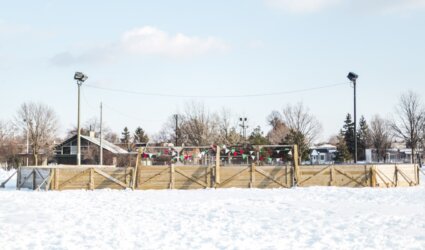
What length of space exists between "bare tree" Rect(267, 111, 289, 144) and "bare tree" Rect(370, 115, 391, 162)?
15281 millimetres

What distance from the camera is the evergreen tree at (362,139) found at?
3093 inches

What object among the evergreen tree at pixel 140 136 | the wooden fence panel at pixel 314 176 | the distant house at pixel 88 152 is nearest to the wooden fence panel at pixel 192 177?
the wooden fence panel at pixel 314 176

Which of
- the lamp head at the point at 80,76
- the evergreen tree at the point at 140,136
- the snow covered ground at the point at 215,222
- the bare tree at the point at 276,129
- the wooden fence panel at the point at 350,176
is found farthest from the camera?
the evergreen tree at the point at 140,136

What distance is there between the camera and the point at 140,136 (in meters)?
108

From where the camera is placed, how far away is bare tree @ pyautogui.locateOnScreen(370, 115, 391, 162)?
260 feet

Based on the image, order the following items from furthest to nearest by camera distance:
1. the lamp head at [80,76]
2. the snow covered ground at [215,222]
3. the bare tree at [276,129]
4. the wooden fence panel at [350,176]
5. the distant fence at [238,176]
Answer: the bare tree at [276,129] < the lamp head at [80,76] < the wooden fence panel at [350,176] < the distant fence at [238,176] < the snow covered ground at [215,222]

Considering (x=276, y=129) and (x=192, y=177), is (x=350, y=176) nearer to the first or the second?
(x=192, y=177)

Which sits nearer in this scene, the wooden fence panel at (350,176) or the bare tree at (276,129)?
the wooden fence panel at (350,176)

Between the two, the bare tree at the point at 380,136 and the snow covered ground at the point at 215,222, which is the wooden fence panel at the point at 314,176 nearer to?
the snow covered ground at the point at 215,222

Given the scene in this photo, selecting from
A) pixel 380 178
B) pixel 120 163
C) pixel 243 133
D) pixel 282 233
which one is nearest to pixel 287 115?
pixel 243 133

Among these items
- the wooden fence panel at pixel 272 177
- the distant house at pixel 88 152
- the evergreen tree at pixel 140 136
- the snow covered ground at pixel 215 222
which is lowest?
the snow covered ground at pixel 215 222

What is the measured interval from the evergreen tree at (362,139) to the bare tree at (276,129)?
12.5 metres

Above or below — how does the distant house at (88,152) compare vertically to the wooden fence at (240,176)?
above

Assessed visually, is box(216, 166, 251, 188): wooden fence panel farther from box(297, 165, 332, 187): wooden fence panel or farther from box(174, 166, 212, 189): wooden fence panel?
box(297, 165, 332, 187): wooden fence panel
